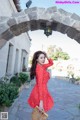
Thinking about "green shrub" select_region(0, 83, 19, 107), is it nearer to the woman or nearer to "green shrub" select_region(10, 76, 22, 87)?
the woman

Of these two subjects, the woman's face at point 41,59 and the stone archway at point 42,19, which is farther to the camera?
the stone archway at point 42,19

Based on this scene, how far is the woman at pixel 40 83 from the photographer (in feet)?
12.0

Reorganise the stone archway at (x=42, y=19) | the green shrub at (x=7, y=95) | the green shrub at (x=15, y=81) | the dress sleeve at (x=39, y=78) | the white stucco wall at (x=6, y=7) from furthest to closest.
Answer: the green shrub at (x=15, y=81) → the white stucco wall at (x=6, y=7) → the green shrub at (x=7, y=95) → the stone archway at (x=42, y=19) → the dress sleeve at (x=39, y=78)

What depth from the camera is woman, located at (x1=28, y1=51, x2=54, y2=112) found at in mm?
3659

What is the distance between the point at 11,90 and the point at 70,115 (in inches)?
78.2

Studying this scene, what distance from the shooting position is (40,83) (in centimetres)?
363

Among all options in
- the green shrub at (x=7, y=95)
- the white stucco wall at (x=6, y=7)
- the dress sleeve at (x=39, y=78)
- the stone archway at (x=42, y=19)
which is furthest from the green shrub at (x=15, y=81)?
the dress sleeve at (x=39, y=78)

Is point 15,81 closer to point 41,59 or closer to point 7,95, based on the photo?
point 7,95

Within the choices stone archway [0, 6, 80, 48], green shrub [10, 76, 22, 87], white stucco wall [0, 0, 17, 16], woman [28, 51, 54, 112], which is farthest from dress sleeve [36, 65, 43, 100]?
green shrub [10, 76, 22, 87]

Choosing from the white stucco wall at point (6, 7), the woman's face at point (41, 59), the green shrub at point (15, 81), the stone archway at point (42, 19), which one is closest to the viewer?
the woman's face at point (41, 59)

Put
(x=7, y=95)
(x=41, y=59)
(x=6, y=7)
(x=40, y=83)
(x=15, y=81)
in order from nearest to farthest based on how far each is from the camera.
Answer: (x=40, y=83) < (x=41, y=59) < (x=7, y=95) < (x=6, y=7) < (x=15, y=81)

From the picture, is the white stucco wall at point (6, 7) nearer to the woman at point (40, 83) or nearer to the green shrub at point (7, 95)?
the green shrub at point (7, 95)

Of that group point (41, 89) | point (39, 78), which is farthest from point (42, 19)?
point (41, 89)

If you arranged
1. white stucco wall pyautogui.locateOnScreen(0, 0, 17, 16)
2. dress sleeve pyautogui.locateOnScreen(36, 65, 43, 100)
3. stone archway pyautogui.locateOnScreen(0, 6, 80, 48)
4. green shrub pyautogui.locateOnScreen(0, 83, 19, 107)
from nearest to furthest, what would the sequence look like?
1. dress sleeve pyautogui.locateOnScreen(36, 65, 43, 100)
2. stone archway pyautogui.locateOnScreen(0, 6, 80, 48)
3. green shrub pyautogui.locateOnScreen(0, 83, 19, 107)
4. white stucco wall pyautogui.locateOnScreen(0, 0, 17, 16)
